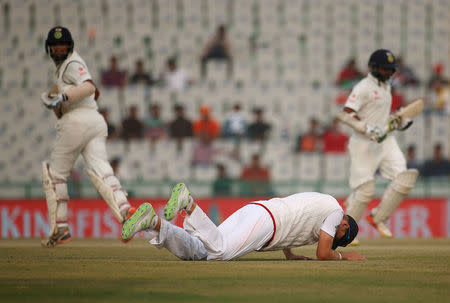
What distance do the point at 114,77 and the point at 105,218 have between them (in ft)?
13.5

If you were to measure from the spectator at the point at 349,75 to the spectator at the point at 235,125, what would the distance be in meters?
2.47

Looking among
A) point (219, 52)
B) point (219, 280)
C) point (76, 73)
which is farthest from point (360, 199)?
point (219, 52)

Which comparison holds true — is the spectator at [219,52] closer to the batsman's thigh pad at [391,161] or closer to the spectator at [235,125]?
the spectator at [235,125]

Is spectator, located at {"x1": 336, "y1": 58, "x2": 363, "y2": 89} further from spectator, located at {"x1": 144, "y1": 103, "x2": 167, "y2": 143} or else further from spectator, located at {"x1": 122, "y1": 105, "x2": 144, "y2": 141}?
spectator, located at {"x1": 122, "y1": 105, "x2": 144, "y2": 141}

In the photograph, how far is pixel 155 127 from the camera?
51.2 feet

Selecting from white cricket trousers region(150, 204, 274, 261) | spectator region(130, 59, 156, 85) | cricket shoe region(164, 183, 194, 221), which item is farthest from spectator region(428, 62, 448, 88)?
cricket shoe region(164, 183, 194, 221)

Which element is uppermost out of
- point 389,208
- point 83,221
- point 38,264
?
point 38,264

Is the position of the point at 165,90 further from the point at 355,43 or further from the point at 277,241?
the point at 277,241

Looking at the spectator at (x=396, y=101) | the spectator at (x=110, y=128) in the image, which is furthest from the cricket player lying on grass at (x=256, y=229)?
the spectator at (x=396, y=101)

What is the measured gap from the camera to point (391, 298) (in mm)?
4312

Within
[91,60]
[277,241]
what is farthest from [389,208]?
[91,60]

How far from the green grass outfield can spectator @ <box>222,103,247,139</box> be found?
856 centimetres

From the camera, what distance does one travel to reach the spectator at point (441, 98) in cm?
1619

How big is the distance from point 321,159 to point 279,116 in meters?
1.51
